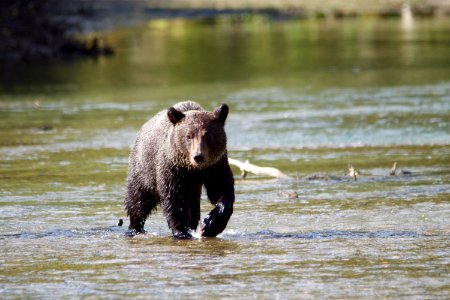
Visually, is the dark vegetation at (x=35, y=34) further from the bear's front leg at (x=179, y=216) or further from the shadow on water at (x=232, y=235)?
the bear's front leg at (x=179, y=216)

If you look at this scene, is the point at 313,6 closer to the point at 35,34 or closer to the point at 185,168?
the point at 35,34

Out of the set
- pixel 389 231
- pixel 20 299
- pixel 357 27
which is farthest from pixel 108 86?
pixel 357 27

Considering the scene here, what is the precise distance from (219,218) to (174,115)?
2.89 feet

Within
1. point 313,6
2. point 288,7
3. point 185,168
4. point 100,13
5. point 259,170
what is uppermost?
point 185,168

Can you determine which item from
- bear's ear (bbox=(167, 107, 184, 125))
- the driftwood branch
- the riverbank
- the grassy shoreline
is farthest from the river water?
the riverbank

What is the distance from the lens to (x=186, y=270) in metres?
8.69

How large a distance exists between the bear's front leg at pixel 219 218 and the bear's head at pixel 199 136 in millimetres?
385

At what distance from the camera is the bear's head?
9391 millimetres

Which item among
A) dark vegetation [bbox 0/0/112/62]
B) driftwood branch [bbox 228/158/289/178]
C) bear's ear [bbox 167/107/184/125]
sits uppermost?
bear's ear [bbox 167/107/184/125]

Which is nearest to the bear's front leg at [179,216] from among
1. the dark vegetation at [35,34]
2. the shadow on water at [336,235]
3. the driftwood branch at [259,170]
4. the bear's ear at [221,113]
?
the shadow on water at [336,235]

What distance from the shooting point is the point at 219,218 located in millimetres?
9734

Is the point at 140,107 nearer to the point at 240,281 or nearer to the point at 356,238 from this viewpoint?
the point at 356,238

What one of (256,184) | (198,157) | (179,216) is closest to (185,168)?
(179,216)

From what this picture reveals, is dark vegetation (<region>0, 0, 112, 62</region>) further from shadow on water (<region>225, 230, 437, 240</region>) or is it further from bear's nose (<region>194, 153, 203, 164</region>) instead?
bear's nose (<region>194, 153, 203, 164</region>)
